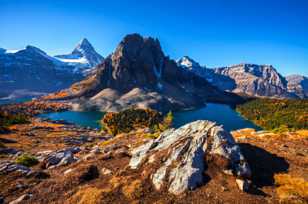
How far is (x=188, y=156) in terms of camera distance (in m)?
21.3

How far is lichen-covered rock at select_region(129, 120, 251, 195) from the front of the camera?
18.9 m

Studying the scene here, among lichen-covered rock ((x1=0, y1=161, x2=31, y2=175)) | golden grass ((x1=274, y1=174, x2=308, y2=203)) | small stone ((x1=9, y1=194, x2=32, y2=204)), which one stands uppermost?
golden grass ((x1=274, y1=174, x2=308, y2=203))

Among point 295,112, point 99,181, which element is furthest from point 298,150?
point 295,112

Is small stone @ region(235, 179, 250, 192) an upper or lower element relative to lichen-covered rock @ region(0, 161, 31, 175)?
upper

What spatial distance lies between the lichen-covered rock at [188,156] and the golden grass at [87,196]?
16.8ft

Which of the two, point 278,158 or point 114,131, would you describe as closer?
point 278,158

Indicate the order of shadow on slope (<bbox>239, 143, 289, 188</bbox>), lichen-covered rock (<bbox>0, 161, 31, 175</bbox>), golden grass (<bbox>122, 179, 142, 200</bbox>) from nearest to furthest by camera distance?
golden grass (<bbox>122, 179, 142, 200</bbox>), shadow on slope (<bbox>239, 143, 289, 188</bbox>), lichen-covered rock (<bbox>0, 161, 31, 175</bbox>)

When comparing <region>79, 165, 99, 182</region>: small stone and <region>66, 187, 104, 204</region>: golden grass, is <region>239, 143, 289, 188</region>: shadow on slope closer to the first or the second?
<region>66, 187, 104, 204</region>: golden grass

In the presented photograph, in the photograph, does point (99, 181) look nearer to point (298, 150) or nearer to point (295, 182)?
point (295, 182)

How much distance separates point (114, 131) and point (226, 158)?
8732cm

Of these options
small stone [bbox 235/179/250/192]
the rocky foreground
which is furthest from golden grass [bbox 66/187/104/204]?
small stone [bbox 235/179/250/192]

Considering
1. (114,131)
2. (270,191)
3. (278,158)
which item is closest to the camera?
(270,191)

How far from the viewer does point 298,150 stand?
2989cm

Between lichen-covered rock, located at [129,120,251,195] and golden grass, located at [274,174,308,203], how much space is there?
3.14 metres
